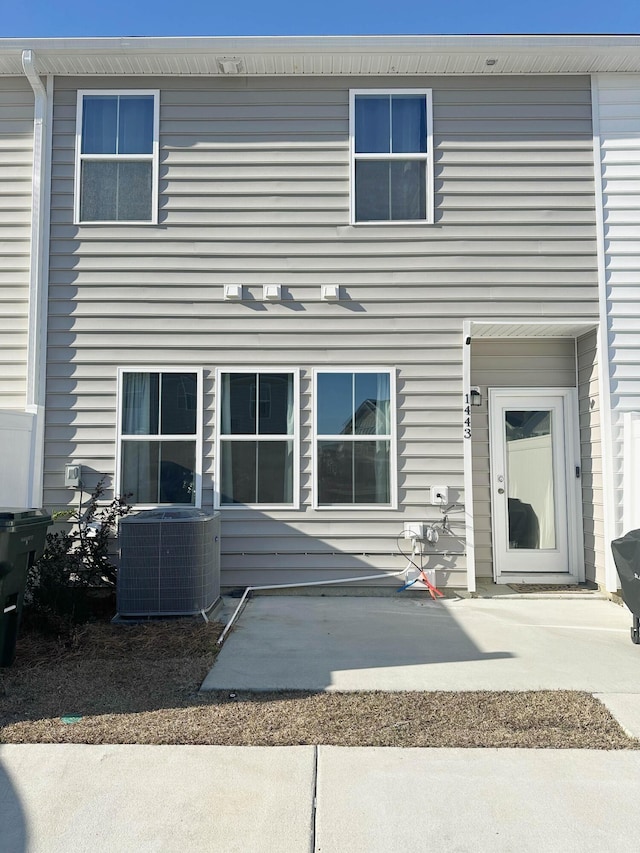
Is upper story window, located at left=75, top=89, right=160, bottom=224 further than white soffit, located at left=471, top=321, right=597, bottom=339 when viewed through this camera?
Yes

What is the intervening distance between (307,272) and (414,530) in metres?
2.76

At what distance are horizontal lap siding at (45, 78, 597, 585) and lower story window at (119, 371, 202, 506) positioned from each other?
15cm

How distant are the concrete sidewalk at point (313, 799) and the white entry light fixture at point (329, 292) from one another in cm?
431

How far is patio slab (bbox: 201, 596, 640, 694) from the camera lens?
386 cm

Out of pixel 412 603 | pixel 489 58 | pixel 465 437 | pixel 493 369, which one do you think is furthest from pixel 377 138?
pixel 412 603

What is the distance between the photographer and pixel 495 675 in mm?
3967

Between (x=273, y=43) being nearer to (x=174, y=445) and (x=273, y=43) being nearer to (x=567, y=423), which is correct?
(x=174, y=445)

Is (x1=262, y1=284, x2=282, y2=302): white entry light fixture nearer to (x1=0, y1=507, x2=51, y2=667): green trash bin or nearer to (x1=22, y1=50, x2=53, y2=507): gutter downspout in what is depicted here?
(x1=22, y1=50, x2=53, y2=507): gutter downspout

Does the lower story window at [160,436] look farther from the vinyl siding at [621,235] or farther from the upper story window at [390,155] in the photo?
the vinyl siding at [621,235]

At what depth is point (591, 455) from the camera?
6.40m

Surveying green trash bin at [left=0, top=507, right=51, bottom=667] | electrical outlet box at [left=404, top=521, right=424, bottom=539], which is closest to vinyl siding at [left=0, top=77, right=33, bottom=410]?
green trash bin at [left=0, top=507, right=51, bottom=667]

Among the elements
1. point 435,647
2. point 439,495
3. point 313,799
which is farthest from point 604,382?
point 313,799

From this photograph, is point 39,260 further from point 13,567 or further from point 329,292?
point 13,567

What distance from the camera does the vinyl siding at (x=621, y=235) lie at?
6.15m
